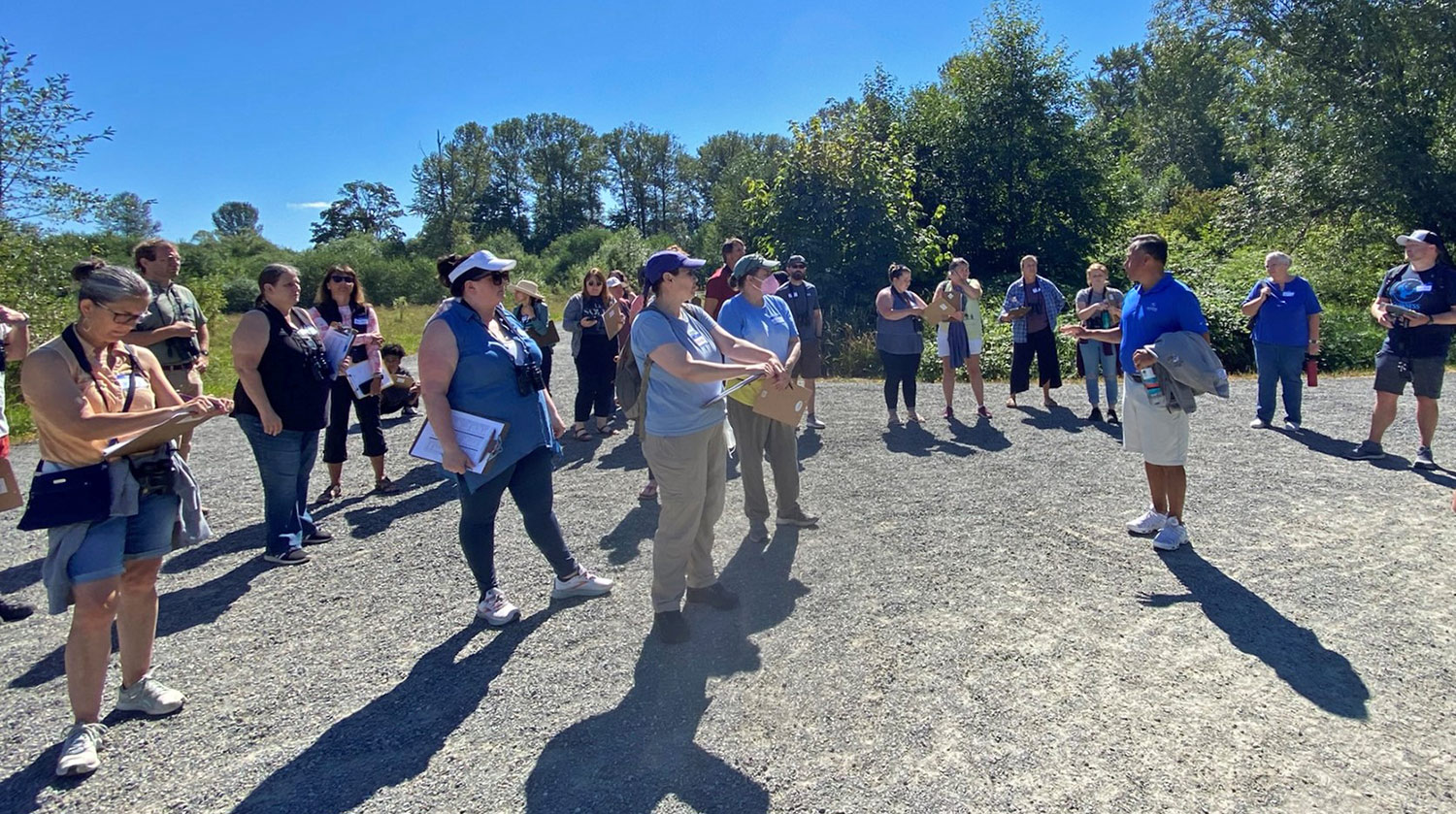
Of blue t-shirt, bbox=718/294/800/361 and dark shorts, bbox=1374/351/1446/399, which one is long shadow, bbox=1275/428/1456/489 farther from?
blue t-shirt, bbox=718/294/800/361

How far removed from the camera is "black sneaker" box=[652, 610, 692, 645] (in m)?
3.95

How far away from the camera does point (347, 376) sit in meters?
6.24

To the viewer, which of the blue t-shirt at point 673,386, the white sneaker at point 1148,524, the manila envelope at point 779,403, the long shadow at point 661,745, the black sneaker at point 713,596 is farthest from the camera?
the white sneaker at point 1148,524

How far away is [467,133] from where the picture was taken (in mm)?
75312

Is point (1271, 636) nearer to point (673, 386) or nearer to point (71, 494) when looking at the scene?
point (673, 386)

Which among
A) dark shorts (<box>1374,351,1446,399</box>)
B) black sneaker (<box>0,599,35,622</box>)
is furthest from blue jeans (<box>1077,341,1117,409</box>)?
black sneaker (<box>0,599,35,622</box>)

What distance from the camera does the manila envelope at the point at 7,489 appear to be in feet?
16.3

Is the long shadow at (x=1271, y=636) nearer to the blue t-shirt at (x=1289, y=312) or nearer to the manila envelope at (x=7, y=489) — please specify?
the blue t-shirt at (x=1289, y=312)

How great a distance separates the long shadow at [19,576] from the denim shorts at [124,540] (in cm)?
276

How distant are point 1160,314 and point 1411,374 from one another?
144 inches

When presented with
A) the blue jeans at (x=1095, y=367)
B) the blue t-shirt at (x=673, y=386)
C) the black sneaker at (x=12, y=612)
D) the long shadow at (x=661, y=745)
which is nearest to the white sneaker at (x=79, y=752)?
the long shadow at (x=661, y=745)

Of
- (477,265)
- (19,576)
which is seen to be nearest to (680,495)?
(477,265)

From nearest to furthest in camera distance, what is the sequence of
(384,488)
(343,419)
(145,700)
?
(145,700) → (343,419) → (384,488)

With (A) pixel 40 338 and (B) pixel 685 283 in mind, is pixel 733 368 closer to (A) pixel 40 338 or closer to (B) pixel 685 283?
(B) pixel 685 283
